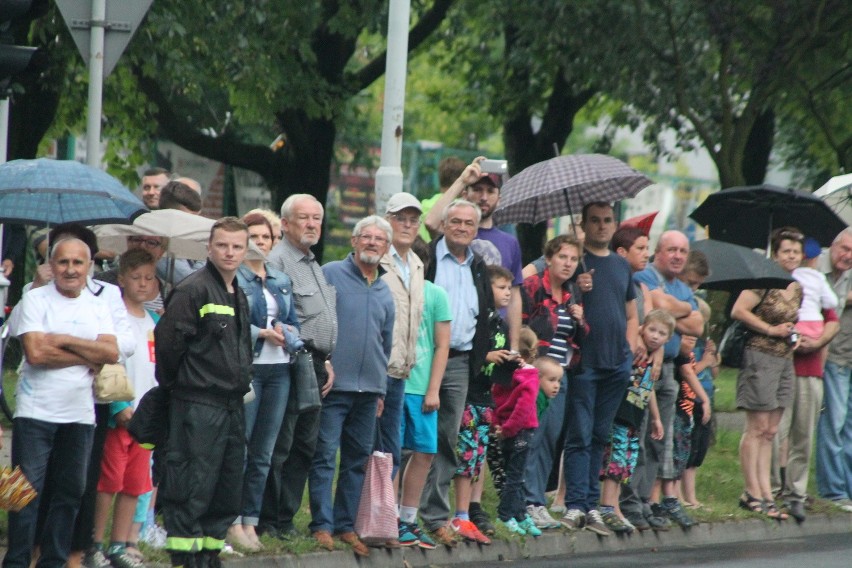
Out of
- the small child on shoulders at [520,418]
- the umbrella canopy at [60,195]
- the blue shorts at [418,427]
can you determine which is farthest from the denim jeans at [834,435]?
the umbrella canopy at [60,195]

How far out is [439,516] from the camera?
10648 mm

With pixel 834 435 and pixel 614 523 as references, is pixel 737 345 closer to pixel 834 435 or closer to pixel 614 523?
pixel 834 435

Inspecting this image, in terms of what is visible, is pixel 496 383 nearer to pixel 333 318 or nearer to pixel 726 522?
pixel 333 318

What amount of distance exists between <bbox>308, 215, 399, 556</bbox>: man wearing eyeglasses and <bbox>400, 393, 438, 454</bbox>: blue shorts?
1.25ft

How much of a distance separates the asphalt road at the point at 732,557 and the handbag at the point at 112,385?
2872 mm

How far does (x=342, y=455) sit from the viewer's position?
33.2ft

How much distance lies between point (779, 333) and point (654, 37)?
8.27 metres

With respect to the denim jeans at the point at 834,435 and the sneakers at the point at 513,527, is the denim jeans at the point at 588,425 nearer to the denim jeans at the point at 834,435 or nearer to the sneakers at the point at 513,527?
the sneakers at the point at 513,527

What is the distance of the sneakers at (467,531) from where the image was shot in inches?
419

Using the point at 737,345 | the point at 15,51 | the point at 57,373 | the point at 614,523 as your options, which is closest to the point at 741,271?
the point at 737,345

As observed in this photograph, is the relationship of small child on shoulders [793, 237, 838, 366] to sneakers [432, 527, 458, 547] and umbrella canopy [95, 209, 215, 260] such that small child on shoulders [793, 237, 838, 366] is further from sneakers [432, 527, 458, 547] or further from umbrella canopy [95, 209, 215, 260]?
umbrella canopy [95, 209, 215, 260]

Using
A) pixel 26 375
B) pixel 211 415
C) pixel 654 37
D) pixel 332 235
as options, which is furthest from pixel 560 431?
pixel 332 235

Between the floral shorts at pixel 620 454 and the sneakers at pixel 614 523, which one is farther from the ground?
the floral shorts at pixel 620 454

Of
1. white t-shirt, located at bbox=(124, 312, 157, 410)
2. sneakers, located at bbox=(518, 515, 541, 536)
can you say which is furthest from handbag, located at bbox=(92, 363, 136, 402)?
sneakers, located at bbox=(518, 515, 541, 536)
